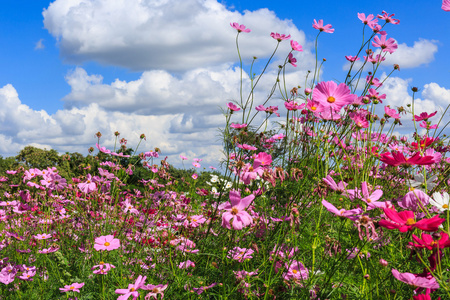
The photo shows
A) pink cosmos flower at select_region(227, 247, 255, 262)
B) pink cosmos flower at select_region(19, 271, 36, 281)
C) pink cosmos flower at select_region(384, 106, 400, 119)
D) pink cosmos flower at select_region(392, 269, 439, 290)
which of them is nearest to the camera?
pink cosmos flower at select_region(392, 269, 439, 290)

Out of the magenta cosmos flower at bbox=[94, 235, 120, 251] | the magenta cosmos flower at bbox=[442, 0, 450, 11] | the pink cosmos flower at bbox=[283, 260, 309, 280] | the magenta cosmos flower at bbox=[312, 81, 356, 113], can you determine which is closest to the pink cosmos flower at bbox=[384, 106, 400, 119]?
the magenta cosmos flower at bbox=[442, 0, 450, 11]

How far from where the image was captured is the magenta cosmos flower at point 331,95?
160cm

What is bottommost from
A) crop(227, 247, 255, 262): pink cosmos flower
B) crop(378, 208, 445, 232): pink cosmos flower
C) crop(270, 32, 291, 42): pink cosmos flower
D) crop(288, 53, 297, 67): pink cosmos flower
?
crop(227, 247, 255, 262): pink cosmos flower

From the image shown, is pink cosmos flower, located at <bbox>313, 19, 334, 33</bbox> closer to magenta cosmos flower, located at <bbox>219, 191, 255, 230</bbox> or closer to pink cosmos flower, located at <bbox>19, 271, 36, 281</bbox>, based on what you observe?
magenta cosmos flower, located at <bbox>219, 191, 255, 230</bbox>

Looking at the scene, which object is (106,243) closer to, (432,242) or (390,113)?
(432,242)

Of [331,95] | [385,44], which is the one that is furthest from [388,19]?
[331,95]

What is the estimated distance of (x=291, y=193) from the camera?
2350 mm

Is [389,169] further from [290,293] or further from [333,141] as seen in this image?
[290,293]

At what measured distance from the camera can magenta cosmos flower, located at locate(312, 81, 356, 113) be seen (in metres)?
1.60

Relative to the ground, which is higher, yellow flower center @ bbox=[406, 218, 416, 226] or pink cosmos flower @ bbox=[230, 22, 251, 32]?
pink cosmos flower @ bbox=[230, 22, 251, 32]

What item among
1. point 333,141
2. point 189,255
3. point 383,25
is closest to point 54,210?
point 189,255

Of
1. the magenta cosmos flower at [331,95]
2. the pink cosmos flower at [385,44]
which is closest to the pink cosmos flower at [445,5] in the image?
the magenta cosmos flower at [331,95]

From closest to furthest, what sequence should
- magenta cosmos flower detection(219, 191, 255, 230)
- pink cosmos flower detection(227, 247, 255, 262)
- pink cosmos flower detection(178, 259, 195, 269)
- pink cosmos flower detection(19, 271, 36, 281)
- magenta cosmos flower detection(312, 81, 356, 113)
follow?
magenta cosmos flower detection(219, 191, 255, 230) < magenta cosmos flower detection(312, 81, 356, 113) < pink cosmos flower detection(227, 247, 255, 262) < pink cosmos flower detection(178, 259, 195, 269) < pink cosmos flower detection(19, 271, 36, 281)

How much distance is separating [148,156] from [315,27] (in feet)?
6.22
